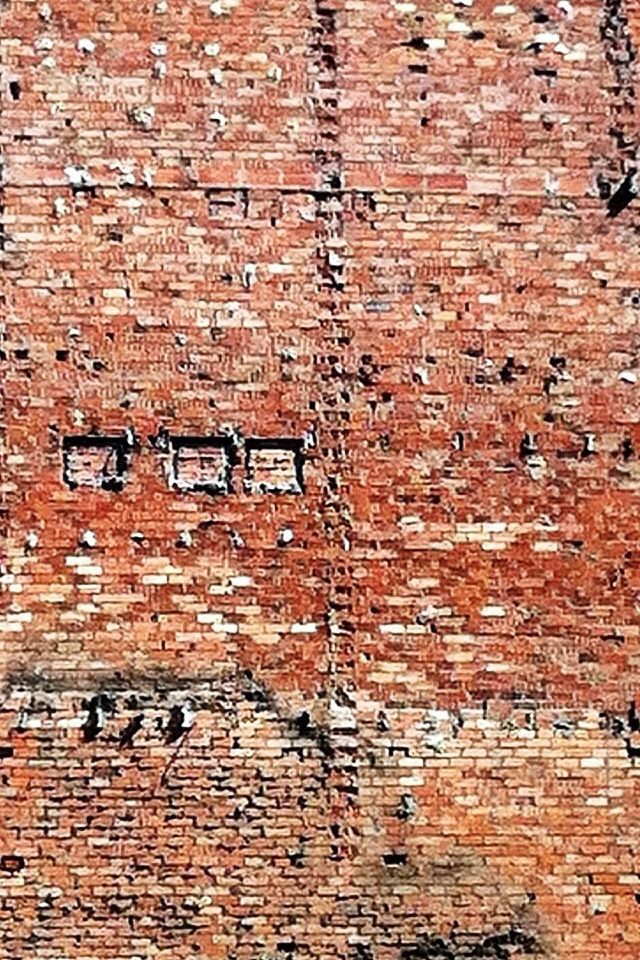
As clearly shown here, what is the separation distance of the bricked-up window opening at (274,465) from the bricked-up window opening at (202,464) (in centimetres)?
10

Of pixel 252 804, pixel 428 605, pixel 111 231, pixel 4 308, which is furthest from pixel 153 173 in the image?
pixel 252 804

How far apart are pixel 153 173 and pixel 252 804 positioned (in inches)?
132

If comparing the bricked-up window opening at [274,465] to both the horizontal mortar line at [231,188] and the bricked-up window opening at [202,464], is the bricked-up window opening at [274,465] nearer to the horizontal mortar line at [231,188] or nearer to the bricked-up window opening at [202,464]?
the bricked-up window opening at [202,464]

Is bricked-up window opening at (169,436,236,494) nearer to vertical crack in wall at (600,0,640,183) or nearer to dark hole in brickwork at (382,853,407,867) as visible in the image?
dark hole in brickwork at (382,853,407,867)

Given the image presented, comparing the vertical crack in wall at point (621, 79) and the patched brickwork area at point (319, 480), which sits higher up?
the vertical crack in wall at point (621, 79)

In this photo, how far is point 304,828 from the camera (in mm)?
7145

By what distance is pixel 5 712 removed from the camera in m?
7.14

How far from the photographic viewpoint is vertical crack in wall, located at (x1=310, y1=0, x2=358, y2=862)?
7207mm

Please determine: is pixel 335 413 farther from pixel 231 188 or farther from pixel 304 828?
pixel 304 828

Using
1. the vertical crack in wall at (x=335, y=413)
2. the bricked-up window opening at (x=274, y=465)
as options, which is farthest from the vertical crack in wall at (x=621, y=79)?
the bricked-up window opening at (x=274, y=465)

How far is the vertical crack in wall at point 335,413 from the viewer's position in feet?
23.6

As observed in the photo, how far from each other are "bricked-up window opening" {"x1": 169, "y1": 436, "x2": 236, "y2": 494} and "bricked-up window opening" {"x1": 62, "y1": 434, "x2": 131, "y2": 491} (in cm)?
25

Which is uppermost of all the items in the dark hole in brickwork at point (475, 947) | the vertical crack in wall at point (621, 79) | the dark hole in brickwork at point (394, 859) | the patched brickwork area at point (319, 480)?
the vertical crack in wall at point (621, 79)

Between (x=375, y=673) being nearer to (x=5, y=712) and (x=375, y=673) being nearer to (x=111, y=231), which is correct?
(x=5, y=712)
